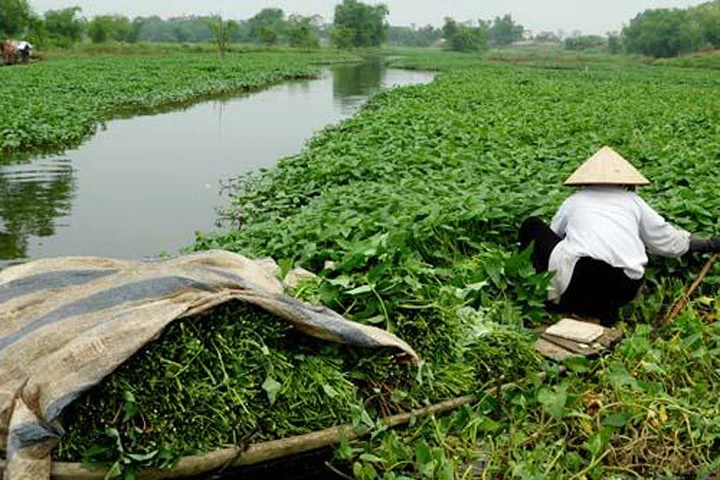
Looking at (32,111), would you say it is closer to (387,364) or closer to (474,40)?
(387,364)

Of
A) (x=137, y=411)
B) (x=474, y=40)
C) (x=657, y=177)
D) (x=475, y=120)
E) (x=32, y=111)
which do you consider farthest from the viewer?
(x=474, y=40)

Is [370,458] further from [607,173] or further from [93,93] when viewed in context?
[93,93]


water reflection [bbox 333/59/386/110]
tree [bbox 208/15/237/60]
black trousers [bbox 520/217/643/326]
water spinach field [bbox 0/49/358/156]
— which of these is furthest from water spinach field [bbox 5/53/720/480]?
tree [bbox 208/15/237/60]

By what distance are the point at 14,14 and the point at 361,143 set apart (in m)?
44.2

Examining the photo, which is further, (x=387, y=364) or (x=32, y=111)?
(x=32, y=111)

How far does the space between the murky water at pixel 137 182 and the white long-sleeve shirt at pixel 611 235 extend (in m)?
3.96

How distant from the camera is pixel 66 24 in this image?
6431cm

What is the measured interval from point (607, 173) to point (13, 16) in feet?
165

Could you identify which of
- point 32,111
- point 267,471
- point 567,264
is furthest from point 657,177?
point 32,111

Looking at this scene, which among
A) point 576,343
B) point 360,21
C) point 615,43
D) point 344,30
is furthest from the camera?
point 615,43

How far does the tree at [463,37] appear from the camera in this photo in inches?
3969

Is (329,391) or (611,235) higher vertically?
(611,235)

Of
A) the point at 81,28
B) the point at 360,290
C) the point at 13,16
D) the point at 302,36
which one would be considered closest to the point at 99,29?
the point at 81,28

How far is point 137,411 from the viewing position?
2600 mm
